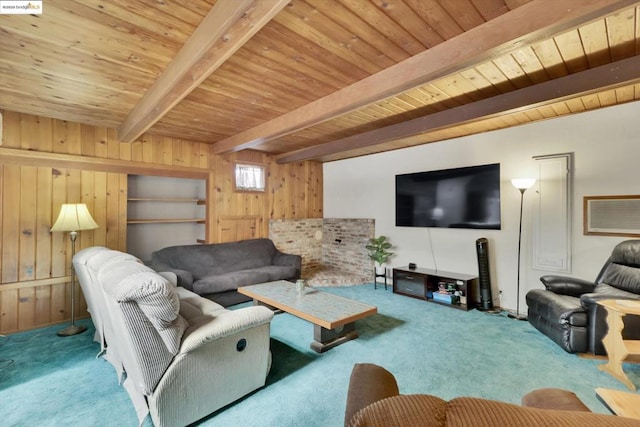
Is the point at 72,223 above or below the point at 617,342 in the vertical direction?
above

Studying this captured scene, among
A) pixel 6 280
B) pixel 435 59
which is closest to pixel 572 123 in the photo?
pixel 435 59

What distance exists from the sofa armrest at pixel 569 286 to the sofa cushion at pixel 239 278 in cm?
339

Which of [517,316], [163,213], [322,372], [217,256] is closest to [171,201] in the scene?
[163,213]

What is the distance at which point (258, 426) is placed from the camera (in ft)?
5.62

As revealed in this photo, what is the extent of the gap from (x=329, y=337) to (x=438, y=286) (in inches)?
92.7

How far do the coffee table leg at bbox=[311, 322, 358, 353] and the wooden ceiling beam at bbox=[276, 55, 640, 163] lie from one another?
2.46m

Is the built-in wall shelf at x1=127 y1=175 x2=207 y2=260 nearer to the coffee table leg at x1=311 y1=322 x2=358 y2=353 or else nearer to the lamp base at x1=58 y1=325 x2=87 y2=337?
the lamp base at x1=58 y1=325 x2=87 y2=337

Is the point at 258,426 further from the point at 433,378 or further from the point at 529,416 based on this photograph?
the point at 529,416

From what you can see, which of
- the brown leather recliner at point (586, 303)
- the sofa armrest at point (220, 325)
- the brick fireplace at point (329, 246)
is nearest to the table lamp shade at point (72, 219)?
the sofa armrest at point (220, 325)

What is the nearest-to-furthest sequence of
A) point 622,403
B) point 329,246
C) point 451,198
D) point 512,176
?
1. point 622,403
2. point 512,176
3. point 451,198
4. point 329,246

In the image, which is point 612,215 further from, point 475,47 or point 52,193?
point 52,193

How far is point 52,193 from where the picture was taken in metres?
3.46

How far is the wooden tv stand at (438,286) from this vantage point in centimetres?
396

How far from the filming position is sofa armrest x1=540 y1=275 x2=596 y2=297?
9.84ft
